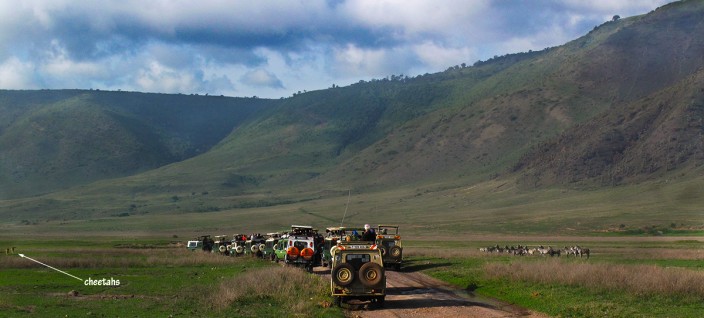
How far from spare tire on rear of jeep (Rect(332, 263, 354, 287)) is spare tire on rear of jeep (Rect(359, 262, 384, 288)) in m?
0.32

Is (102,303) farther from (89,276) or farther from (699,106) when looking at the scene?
(699,106)

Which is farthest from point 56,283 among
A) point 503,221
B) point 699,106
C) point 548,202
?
point 699,106

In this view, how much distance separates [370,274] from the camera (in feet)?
84.0

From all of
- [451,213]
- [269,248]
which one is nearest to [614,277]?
[269,248]

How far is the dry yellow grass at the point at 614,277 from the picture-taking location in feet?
85.4

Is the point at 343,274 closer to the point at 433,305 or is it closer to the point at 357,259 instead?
the point at 357,259

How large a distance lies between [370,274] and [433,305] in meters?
2.35

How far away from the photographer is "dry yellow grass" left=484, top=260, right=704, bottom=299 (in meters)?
26.0

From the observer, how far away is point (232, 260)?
51.9 m

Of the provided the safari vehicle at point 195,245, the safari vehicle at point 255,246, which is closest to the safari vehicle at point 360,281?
the safari vehicle at point 255,246

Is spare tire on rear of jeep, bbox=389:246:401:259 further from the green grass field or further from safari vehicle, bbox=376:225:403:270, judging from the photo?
the green grass field

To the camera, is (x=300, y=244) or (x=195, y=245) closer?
(x=300, y=244)

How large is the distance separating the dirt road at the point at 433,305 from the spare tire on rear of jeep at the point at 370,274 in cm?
87

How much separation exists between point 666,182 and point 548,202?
19943 millimetres
